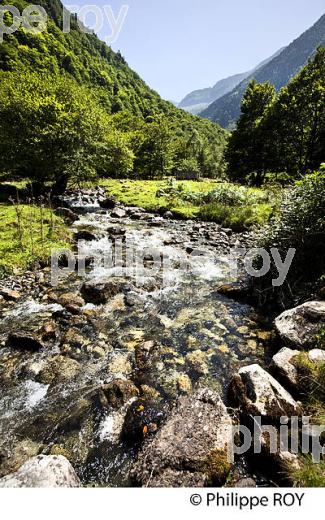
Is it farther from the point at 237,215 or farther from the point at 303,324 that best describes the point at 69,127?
the point at 303,324

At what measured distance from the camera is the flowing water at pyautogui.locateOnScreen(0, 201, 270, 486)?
4027 mm

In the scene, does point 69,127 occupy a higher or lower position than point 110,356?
higher

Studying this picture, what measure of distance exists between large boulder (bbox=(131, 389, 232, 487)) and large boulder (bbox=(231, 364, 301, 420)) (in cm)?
43

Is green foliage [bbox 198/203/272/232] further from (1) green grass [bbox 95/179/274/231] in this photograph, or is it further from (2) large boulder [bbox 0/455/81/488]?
(2) large boulder [bbox 0/455/81/488]

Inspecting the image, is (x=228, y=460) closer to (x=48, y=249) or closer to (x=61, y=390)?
(x=61, y=390)

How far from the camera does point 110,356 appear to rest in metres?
5.96

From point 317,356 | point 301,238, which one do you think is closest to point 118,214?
point 301,238

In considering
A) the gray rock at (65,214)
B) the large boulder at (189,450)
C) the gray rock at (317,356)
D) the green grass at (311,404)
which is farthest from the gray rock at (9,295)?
the gray rock at (65,214)

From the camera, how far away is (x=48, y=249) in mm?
10898

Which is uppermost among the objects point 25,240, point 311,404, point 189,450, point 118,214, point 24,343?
point 118,214

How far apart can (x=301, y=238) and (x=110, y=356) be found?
6.11 metres
